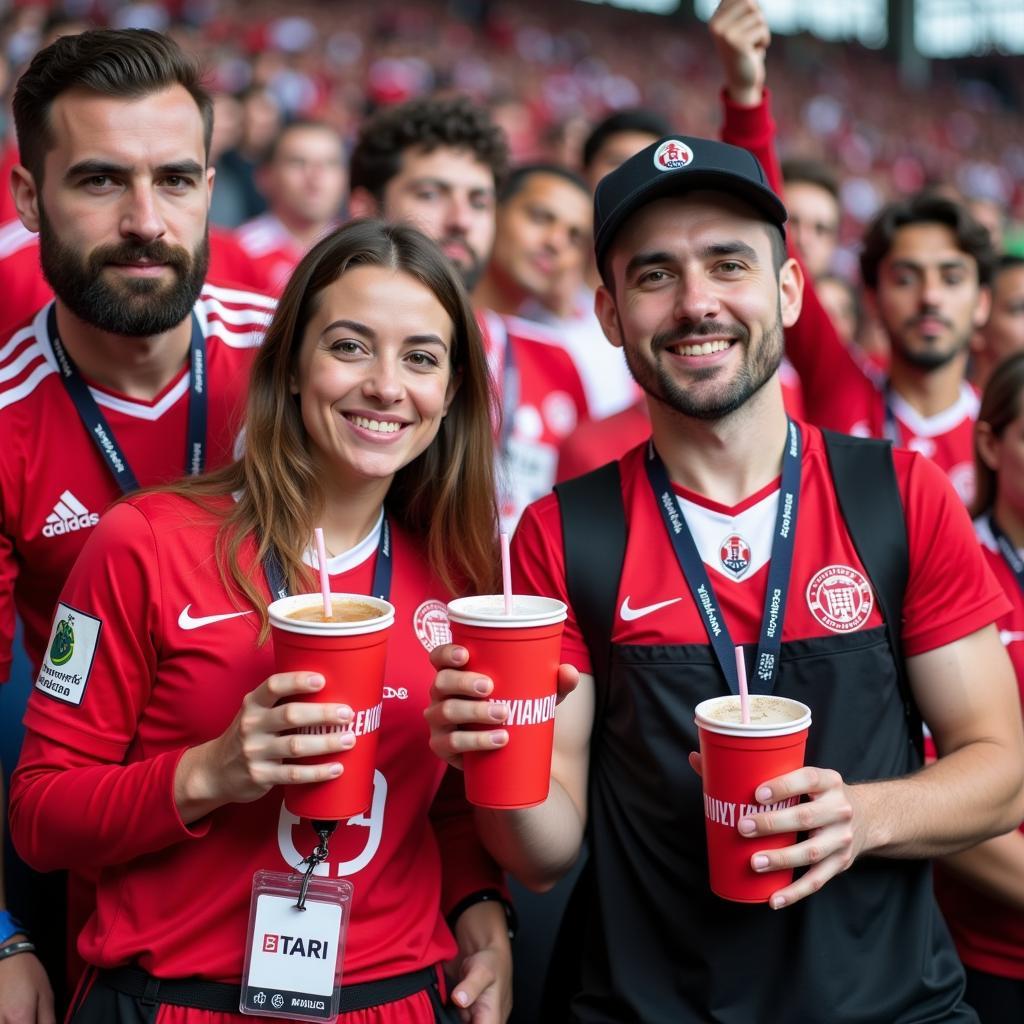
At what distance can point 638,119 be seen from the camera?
17.3 ft

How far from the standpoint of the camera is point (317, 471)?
221 cm

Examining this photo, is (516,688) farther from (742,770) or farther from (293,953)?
(293,953)

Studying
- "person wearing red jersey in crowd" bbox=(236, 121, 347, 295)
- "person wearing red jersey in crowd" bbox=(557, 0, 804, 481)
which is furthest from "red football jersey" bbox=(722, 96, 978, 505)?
"person wearing red jersey in crowd" bbox=(236, 121, 347, 295)

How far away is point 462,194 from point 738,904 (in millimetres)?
2685

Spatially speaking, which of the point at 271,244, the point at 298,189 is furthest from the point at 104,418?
the point at 298,189

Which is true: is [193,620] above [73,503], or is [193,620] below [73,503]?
below

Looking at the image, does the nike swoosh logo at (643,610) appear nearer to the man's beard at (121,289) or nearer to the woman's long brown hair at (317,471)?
the woman's long brown hair at (317,471)

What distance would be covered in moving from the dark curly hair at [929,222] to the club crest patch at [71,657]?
9.70 ft

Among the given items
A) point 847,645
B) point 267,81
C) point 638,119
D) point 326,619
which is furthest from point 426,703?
A: point 267,81

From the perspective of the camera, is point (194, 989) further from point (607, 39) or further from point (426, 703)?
point (607, 39)

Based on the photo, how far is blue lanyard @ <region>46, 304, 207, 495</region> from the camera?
2474 millimetres

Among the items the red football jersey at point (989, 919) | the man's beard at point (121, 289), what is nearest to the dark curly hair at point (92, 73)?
the man's beard at point (121, 289)

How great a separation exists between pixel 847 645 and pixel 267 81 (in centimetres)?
1004

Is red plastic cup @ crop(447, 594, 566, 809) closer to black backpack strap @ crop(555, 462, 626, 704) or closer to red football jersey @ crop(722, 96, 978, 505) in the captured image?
black backpack strap @ crop(555, 462, 626, 704)
